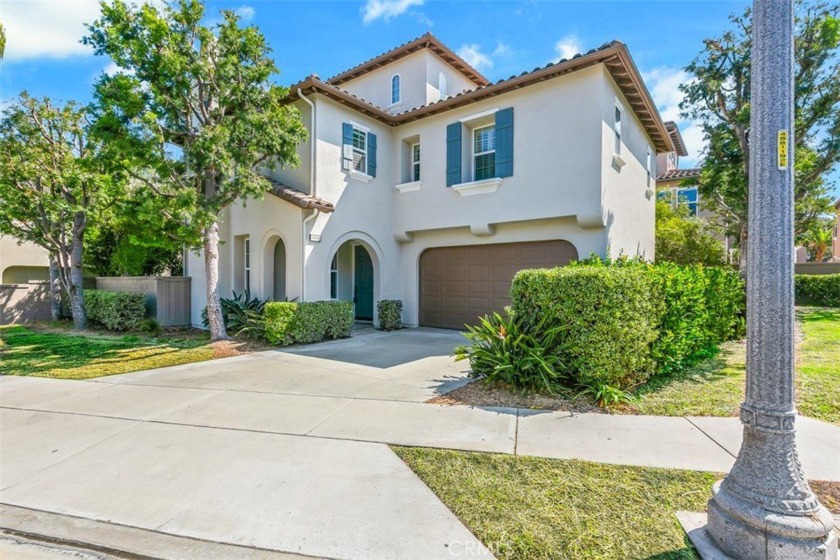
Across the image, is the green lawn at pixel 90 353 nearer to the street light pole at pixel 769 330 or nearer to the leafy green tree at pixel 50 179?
the leafy green tree at pixel 50 179

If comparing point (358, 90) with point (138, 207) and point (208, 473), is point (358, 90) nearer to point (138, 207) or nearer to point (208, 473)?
point (138, 207)

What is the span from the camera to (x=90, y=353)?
9.16 m

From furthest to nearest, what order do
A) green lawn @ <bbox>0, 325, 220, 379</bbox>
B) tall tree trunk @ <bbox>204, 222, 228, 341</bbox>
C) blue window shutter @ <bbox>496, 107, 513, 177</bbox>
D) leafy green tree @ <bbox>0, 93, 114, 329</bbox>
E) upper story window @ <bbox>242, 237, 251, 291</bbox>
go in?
upper story window @ <bbox>242, 237, 251, 291</bbox> → leafy green tree @ <bbox>0, 93, 114, 329</bbox> → blue window shutter @ <bbox>496, 107, 513, 177</bbox> → tall tree trunk @ <bbox>204, 222, 228, 341</bbox> → green lawn @ <bbox>0, 325, 220, 379</bbox>

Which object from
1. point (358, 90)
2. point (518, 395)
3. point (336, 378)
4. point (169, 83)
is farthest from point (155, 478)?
point (358, 90)

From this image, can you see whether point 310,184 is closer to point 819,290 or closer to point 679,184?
point 679,184

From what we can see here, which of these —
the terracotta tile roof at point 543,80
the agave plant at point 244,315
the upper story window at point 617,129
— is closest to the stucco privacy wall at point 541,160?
the terracotta tile roof at point 543,80

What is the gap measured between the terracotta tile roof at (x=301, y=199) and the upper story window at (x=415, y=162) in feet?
11.5

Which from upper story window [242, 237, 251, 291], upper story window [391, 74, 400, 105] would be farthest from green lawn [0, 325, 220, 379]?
upper story window [391, 74, 400, 105]

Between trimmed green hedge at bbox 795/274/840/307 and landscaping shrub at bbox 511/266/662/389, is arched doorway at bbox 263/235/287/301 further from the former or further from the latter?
trimmed green hedge at bbox 795/274/840/307

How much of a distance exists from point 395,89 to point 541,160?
23.9 feet

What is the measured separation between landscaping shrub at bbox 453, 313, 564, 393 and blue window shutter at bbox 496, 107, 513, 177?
5.91m

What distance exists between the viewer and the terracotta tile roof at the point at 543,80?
932 centimetres

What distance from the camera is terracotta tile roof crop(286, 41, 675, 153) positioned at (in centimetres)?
932

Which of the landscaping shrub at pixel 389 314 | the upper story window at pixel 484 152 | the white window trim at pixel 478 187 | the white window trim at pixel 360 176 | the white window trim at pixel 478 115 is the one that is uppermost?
the white window trim at pixel 478 115
